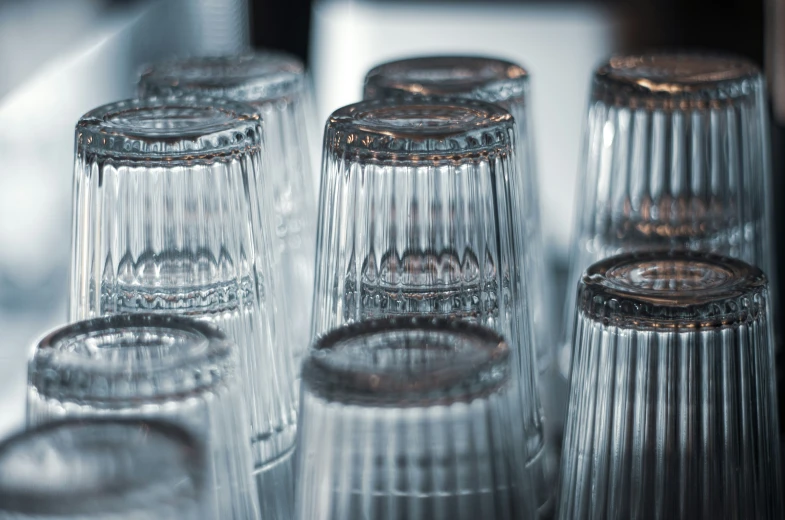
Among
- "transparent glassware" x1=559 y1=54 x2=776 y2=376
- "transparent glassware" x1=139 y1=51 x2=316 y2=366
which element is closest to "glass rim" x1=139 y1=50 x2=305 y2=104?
"transparent glassware" x1=139 y1=51 x2=316 y2=366

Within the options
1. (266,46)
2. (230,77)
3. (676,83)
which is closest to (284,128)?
(230,77)

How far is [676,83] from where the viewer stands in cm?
37

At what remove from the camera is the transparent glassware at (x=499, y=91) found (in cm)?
37

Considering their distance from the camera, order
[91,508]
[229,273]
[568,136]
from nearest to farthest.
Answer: [91,508] → [229,273] → [568,136]

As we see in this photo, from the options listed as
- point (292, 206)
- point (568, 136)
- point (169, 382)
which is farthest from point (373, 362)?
point (568, 136)

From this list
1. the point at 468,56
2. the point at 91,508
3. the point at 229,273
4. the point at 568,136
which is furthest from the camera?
the point at 568,136

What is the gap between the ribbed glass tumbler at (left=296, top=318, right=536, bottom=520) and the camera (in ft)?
0.68

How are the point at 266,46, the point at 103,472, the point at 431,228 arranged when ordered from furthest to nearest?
the point at 266,46 → the point at 431,228 → the point at 103,472

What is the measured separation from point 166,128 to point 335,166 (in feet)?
0.15

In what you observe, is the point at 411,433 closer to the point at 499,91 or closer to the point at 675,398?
the point at 675,398

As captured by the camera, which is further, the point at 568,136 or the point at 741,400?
the point at 568,136

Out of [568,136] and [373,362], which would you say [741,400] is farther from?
[568,136]

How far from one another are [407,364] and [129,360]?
6 cm

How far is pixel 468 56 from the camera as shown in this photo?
1.34 ft
